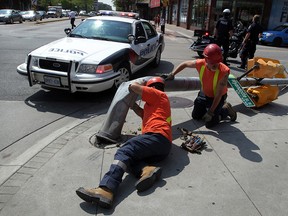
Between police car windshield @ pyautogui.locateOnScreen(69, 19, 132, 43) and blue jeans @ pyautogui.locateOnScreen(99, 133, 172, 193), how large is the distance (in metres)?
4.06

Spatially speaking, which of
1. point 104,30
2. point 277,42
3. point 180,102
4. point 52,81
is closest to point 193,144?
point 180,102

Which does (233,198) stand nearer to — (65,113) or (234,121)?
(234,121)

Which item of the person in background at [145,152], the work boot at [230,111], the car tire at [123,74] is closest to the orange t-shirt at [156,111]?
the person in background at [145,152]

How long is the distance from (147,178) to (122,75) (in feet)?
12.1

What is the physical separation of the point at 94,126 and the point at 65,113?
94cm

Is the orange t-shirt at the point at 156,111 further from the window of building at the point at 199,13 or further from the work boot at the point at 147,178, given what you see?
the window of building at the point at 199,13

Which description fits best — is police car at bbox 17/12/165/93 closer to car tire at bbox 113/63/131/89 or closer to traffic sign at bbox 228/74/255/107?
car tire at bbox 113/63/131/89

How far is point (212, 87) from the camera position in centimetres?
468

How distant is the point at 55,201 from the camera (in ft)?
9.87

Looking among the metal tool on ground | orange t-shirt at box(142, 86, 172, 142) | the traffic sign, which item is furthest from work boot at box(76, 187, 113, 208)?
the traffic sign

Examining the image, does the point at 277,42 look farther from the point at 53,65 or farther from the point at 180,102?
the point at 53,65

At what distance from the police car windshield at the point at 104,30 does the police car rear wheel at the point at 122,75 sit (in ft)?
2.68

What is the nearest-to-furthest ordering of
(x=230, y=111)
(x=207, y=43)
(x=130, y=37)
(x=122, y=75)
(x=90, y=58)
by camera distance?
1. (x=230, y=111)
2. (x=90, y=58)
3. (x=122, y=75)
4. (x=130, y=37)
5. (x=207, y=43)

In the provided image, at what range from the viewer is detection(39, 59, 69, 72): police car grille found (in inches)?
222
